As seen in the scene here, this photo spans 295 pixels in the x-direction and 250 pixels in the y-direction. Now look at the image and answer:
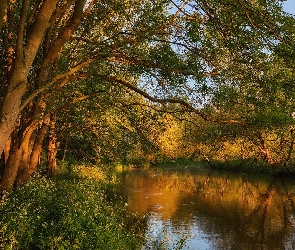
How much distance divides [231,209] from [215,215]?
A: 7.84 feet

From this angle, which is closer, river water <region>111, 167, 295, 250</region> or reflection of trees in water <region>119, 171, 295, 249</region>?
river water <region>111, 167, 295, 250</region>

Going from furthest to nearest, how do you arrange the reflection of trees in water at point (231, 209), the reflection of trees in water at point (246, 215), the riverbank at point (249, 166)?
the reflection of trees in water at point (231, 209)
the reflection of trees in water at point (246, 215)
the riverbank at point (249, 166)

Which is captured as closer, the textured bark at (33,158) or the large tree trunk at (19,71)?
the large tree trunk at (19,71)

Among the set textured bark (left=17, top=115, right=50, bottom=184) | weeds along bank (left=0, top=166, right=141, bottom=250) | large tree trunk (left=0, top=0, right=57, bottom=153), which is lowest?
weeds along bank (left=0, top=166, right=141, bottom=250)

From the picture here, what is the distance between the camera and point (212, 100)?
11117 millimetres

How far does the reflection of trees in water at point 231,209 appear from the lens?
18.0 meters

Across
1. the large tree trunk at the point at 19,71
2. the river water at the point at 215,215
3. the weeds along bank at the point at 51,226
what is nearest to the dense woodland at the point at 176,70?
the large tree trunk at the point at 19,71

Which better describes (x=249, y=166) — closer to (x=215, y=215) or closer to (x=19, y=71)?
(x=215, y=215)

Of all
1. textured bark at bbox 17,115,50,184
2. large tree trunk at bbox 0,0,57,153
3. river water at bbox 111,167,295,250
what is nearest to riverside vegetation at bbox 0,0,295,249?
large tree trunk at bbox 0,0,57,153

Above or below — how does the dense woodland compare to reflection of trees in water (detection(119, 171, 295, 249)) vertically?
above

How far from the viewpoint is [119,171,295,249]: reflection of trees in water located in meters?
18.0

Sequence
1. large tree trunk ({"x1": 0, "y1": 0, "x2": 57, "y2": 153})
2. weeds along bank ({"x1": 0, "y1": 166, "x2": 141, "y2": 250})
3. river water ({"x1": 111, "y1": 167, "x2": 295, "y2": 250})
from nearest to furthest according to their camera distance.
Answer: large tree trunk ({"x1": 0, "y1": 0, "x2": 57, "y2": 153}) → weeds along bank ({"x1": 0, "y1": 166, "x2": 141, "y2": 250}) → river water ({"x1": 111, "y1": 167, "x2": 295, "y2": 250})

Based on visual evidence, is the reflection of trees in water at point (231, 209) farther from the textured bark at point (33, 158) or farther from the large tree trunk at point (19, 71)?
the large tree trunk at point (19, 71)

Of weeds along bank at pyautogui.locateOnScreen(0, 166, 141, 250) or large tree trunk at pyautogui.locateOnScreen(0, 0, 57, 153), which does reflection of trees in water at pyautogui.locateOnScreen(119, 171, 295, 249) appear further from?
large tree trunk at pyautogui.locateOnScreen(0, 0, 57, 153)
